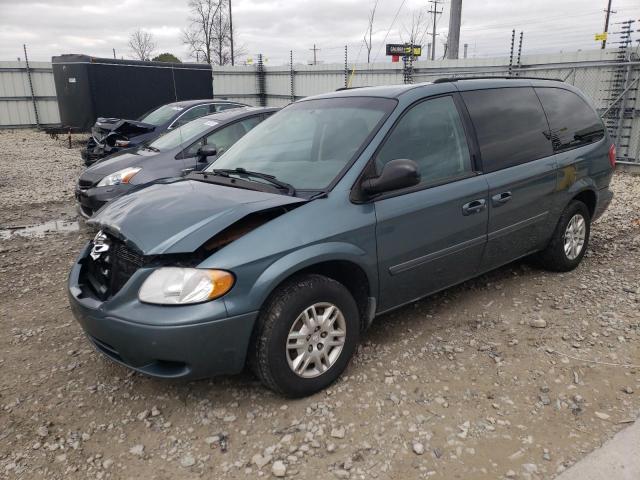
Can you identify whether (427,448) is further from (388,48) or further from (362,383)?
(388,48)

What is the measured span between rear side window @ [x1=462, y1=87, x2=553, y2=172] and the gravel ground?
47.1 inches

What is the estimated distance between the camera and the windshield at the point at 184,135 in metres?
6.67

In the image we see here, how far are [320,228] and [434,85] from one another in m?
1.55

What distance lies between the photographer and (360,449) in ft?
8.46

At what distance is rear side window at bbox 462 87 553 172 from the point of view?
3820mm

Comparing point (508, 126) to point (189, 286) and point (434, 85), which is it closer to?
point (434, 85)

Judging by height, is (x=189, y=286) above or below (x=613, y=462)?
above

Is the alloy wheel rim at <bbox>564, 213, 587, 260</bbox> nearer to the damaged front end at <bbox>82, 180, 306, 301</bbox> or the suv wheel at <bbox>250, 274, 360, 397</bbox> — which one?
the suv wheel at <bbox>250, 274, 360, 397</bbox>

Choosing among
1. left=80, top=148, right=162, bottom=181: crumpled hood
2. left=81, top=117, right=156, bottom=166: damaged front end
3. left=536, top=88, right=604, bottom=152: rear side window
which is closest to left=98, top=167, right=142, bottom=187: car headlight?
left=80, top=148, right=162, bottom=181: crumpled hood

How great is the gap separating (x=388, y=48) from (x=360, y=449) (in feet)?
86.7

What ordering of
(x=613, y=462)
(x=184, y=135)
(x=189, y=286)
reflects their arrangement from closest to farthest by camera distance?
(x=613, y=462), (x=189, y=286), (x=184, y=135)

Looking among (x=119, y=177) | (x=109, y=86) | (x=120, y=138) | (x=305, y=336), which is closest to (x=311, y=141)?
(x=305, y=336)

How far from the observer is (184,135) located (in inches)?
269

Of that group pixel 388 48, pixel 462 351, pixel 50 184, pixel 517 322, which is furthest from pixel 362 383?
pixel 388 48
